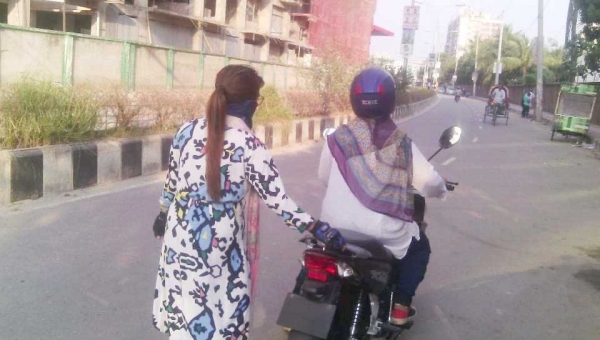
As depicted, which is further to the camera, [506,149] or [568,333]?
[506,149]

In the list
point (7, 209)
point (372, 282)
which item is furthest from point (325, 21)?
point (372, 282)

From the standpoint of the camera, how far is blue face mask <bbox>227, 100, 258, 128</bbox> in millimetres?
2635

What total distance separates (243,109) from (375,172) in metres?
0.74

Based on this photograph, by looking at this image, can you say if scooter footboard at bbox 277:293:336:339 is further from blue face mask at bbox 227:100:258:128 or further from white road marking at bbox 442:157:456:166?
white road marking at bbox 442:157:456:166

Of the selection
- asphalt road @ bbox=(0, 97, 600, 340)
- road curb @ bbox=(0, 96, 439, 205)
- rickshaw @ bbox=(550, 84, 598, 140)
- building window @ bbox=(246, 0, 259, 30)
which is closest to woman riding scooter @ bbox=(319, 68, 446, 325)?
asphalt road @ bbox=(0, 97, 600, 340)

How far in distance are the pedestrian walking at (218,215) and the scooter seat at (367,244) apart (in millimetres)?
280

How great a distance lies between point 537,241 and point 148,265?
14.1 feet

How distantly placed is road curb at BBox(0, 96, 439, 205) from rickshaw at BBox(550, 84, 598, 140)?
16.0 metres

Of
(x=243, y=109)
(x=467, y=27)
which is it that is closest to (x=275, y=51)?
(x=243, y=109)

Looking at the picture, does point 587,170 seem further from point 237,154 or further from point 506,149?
point 237,154

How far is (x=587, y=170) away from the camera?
13.5 meters

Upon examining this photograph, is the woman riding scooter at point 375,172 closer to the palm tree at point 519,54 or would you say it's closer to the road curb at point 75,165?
the road curb at point 75,165

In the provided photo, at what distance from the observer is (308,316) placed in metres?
2.67

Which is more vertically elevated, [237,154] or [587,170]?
[237,154]
